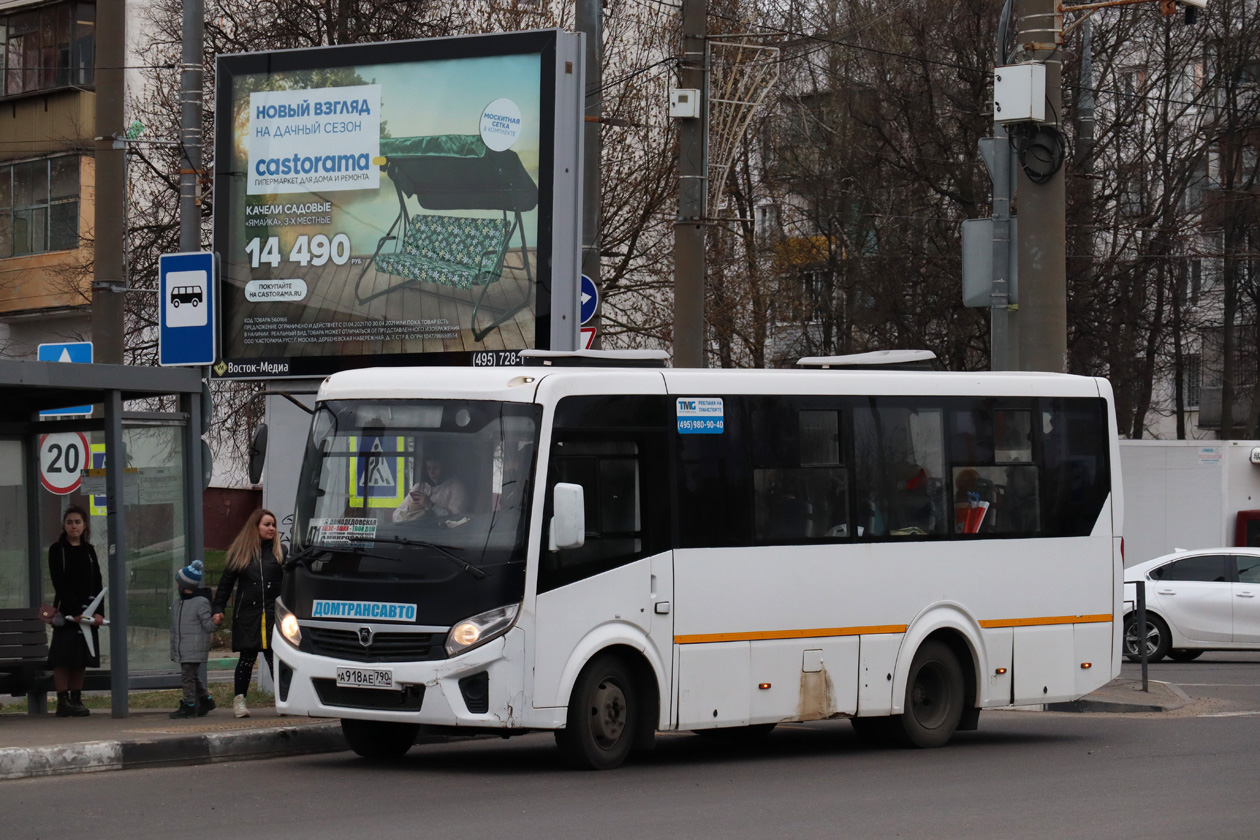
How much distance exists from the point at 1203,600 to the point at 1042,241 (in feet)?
28.5

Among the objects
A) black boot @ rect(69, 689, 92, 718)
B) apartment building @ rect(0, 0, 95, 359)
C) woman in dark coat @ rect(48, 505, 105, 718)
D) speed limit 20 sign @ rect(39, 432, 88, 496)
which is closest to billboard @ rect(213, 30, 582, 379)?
speed limit 20 sign @ rect(39, 432, 88, 496)

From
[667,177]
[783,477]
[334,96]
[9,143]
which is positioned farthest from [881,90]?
[783,477]

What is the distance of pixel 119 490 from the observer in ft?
45.6

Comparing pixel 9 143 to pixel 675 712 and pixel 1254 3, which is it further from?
pixel 675 712

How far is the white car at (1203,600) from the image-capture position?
24.1 m

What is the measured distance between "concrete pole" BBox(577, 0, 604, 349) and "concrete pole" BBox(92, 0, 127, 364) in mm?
4219

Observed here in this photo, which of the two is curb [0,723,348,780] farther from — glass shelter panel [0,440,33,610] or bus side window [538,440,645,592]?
glass shelter panel [0,440,33,610]

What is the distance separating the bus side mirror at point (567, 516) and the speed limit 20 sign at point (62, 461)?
5.93 m

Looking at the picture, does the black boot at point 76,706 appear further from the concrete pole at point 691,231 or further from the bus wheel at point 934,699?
the concrete pole at point 691,231

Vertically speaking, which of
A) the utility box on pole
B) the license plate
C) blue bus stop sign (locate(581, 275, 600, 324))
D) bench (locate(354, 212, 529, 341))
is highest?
the utility box on pole

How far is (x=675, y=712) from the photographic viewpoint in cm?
1216

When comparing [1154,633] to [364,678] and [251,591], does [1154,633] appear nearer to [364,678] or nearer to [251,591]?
[251,591]

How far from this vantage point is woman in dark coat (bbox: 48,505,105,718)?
14.2m

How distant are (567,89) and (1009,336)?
494 cm
